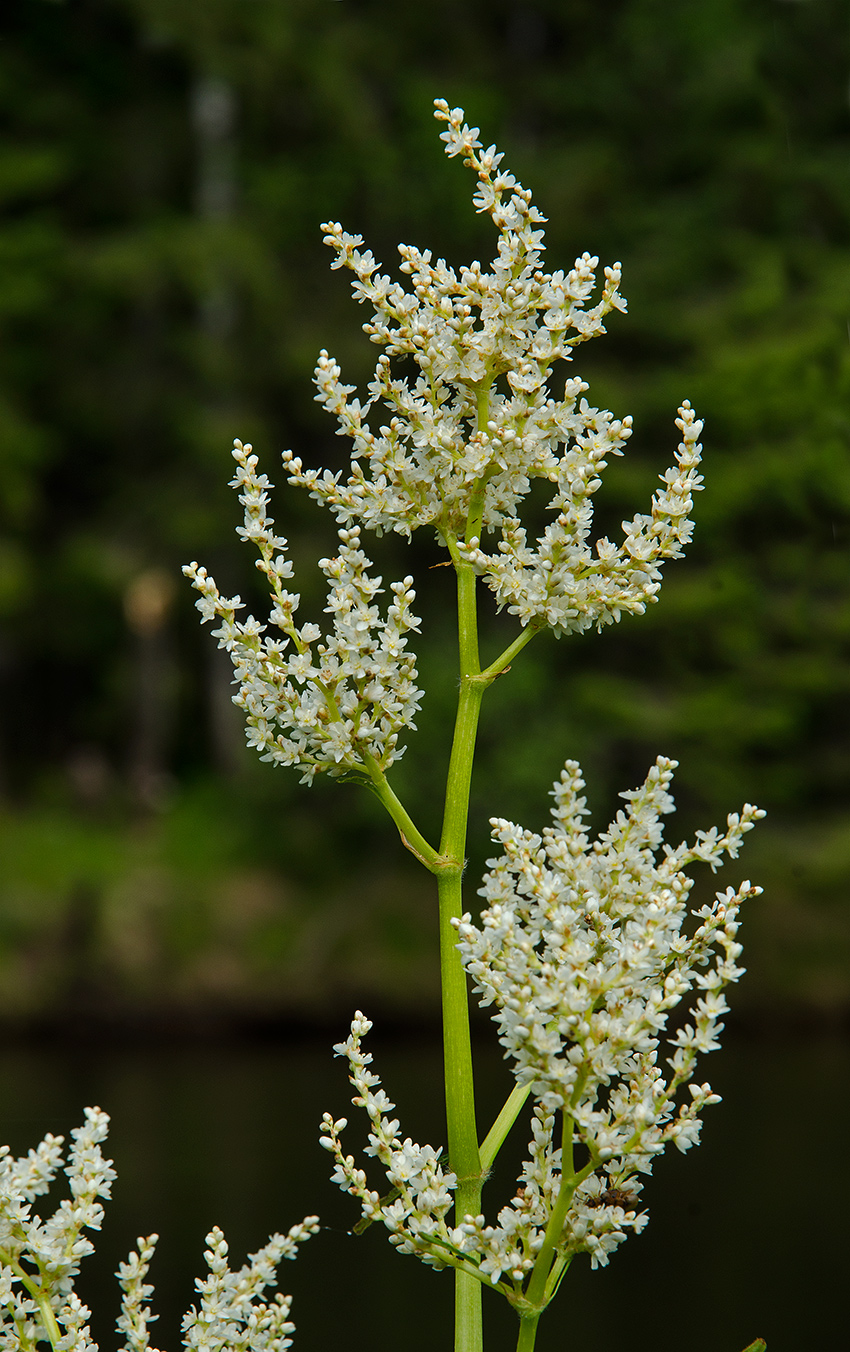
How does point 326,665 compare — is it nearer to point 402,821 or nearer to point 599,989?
point 402,821

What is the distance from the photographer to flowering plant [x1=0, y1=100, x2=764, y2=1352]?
4.12 ft

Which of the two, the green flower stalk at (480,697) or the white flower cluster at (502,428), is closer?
the green flower stalk at (480,697)

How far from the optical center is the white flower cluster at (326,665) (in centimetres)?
134

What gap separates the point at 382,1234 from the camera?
17.9 feet

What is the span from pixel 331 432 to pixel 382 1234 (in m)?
6.11

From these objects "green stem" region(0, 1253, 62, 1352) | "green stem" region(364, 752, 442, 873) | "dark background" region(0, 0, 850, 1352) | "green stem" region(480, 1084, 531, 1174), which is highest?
"dark background" region(0, 0, 850, 1352)

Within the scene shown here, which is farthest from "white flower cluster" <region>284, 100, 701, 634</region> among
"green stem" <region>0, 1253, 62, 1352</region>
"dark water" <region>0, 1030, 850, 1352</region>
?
"dark water" <region>0, 1030, 850, 1352</region>

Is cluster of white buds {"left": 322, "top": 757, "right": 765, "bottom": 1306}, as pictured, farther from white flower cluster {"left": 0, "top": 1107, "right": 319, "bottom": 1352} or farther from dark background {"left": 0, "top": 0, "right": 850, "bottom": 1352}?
dark background {"left": 0, "top": 0, "right": 850, "bottom": 1352}

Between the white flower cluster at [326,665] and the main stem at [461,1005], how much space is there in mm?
85

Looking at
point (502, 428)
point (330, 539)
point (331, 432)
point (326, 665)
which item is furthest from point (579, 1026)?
point (331, 432)

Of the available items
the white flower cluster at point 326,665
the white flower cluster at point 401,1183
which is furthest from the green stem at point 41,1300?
the white flower cluster at point 326,665

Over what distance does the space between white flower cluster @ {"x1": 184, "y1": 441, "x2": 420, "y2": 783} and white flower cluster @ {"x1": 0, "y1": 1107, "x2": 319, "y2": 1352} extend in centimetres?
43

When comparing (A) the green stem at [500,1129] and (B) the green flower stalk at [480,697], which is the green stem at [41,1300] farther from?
(A) the green stem at [500,1129]

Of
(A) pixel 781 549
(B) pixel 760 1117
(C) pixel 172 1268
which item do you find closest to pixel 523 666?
(A) pixel 781 549
